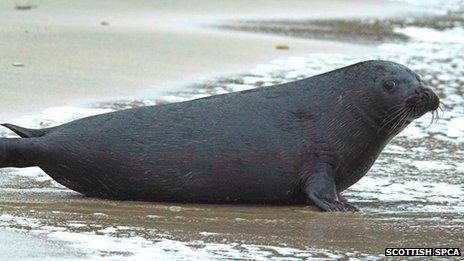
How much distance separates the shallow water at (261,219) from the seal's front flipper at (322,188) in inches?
3.0

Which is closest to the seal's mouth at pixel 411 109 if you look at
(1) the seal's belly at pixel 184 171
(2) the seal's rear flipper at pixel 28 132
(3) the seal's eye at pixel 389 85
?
(3) the seal's eye at pixel 389 85

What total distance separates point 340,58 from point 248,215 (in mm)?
6942

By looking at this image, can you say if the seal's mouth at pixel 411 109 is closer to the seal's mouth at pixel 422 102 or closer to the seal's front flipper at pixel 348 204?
the seal's mouth at pixel 422 102

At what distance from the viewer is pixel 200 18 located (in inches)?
611

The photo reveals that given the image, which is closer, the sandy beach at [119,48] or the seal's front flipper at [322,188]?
the seal's front flipper at [322,188]

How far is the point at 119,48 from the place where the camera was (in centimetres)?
1141

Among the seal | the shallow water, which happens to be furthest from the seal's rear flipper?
the shallow water

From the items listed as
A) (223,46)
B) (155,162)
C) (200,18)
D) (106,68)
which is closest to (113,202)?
(155,162)

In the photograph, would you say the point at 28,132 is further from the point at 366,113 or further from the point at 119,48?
the point at 119,48

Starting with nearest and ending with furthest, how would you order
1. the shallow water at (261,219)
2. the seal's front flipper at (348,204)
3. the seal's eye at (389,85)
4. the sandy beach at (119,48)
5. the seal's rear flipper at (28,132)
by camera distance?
the shallow water at (261,219)
the seal's front flipper at (348,204)
the seal's rear flipper at (28,132)
the seal's eye at (389,85)
the sandy beach at (119,48)

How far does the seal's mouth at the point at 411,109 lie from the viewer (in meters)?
6.21

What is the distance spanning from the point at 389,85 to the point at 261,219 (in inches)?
46.6

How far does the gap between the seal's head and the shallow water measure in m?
0.42

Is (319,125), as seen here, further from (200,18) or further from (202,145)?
(200,18)
